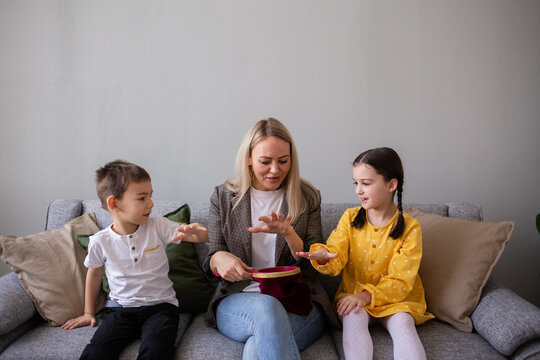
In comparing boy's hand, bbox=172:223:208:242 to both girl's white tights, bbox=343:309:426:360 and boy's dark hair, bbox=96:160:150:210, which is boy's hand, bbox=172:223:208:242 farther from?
girl's white tights, bbox=343:309:426:360

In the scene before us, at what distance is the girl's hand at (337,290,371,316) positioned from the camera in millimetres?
1510

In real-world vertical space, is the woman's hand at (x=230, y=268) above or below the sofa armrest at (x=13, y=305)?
above

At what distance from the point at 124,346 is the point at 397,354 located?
98 centimetres

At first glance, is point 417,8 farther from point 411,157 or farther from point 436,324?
point 436,324

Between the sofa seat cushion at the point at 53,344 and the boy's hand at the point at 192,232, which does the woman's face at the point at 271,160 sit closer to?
the boy's hand at the point at 192,232

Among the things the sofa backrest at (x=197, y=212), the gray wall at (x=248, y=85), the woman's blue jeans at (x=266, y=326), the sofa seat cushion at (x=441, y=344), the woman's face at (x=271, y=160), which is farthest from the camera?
the gray wall at (x=248, y=85)

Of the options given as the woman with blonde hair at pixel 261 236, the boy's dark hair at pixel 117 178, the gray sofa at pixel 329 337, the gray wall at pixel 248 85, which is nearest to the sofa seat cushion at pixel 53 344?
the gray sofa at pixel 329 337

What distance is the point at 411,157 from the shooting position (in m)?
2.34

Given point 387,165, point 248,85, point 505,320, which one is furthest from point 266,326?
point 248,85

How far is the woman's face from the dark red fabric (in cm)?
37

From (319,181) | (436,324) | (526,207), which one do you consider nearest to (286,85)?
(319,181)

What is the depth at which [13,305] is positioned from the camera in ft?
4.91

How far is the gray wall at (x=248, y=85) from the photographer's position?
2264 mm

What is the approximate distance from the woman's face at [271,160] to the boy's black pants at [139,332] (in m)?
0.65
